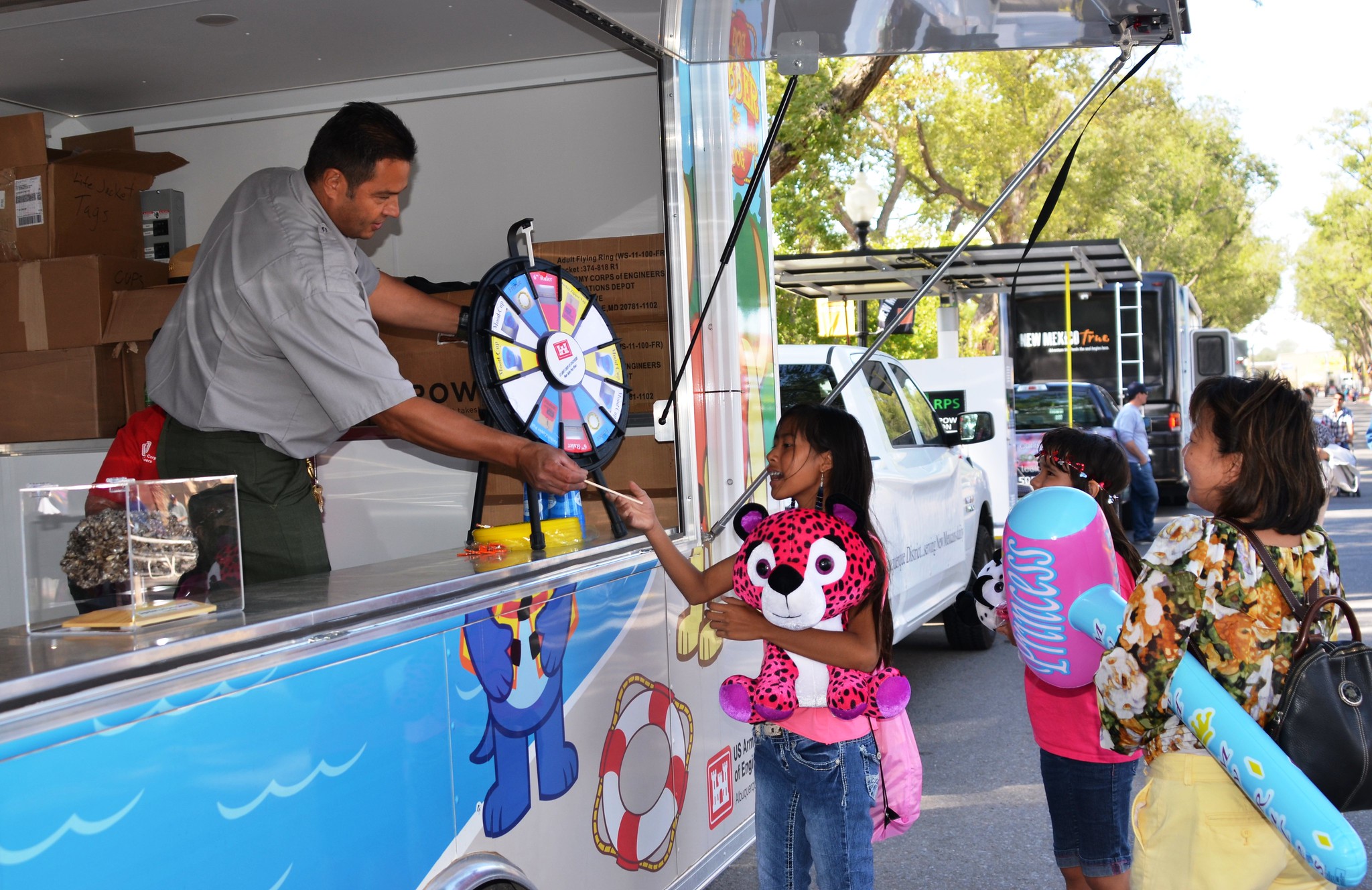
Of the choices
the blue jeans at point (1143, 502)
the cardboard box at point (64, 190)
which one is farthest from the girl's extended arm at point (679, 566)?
the blue jeans at point (1143, 502)

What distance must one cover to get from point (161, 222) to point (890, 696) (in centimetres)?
372

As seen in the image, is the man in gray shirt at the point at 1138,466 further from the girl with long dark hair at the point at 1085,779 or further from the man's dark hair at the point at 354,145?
the man's dark hair at the point at 354,145

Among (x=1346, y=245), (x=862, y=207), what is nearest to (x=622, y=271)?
(x=862, y=207)

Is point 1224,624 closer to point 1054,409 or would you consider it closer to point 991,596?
point 991,596

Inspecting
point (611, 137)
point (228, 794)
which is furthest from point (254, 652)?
point (611, 137)

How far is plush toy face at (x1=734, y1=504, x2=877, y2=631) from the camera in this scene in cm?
262

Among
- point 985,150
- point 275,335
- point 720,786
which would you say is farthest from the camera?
point 985,150

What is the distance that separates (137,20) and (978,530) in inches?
248

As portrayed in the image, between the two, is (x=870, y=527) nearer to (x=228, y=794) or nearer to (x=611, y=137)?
(x=228, y=794)

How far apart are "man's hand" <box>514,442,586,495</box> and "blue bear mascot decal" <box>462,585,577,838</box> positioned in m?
0.25

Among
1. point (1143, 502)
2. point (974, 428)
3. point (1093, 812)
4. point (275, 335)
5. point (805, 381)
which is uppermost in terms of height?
point (275, 335)

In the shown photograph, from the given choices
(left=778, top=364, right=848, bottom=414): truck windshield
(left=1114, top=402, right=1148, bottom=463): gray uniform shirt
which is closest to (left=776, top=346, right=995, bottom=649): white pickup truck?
(left=778, top=364, right=848, bottom=414): truck windshield

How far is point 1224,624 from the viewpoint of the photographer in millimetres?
2156

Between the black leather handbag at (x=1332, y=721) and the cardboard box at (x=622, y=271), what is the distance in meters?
2.60
